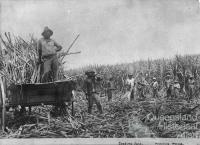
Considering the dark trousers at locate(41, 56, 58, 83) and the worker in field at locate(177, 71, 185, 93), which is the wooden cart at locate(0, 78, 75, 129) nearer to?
the dark trousers at locate(41, 56, 58, 83)

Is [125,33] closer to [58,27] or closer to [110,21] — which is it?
[110,21]

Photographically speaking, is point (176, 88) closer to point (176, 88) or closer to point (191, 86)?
point (176, 88)

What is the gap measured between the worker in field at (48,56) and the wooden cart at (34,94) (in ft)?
1.16

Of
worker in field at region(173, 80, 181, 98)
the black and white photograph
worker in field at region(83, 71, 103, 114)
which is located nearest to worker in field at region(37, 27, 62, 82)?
the black and white photograph

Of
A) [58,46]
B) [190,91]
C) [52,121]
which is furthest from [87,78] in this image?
[190,91]

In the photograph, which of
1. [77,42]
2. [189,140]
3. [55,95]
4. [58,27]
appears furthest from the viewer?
[77,42]

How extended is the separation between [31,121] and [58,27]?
1.42m

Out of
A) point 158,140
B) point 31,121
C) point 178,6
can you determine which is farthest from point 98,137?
point 178,6

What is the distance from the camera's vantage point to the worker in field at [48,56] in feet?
16.5

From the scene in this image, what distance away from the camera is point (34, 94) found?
465 centimetres

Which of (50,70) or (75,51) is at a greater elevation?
(75,51)

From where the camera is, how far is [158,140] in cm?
426

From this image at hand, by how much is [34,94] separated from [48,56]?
74 centimetres

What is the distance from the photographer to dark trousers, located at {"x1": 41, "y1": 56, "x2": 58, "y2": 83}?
500 cm
